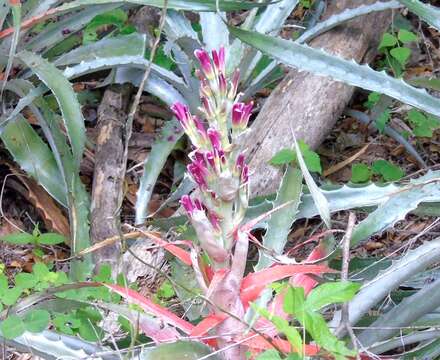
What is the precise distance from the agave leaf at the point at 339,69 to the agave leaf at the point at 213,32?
590 mm

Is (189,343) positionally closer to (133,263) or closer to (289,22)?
(133,263)

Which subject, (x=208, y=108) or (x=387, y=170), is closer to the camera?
(x=208, y=108)

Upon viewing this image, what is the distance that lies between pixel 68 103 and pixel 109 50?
0.31 m

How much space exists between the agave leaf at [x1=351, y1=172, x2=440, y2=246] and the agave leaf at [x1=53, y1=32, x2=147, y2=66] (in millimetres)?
1085

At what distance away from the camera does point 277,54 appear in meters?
1.82

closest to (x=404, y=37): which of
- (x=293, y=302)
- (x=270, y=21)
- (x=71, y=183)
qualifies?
(x=270, y=21)

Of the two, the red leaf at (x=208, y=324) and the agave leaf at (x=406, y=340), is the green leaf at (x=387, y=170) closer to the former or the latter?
the agave leaf at (x=406, y=340)

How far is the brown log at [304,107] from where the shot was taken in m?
2.23

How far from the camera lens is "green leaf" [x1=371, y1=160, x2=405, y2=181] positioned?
2.40 metres

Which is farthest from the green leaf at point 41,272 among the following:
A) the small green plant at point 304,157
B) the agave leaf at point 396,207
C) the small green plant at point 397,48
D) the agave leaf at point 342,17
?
the small green plant at point 397,48

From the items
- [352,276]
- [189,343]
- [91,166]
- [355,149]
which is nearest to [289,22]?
[355,149]

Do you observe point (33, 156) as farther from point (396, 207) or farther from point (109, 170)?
point (396, 207)

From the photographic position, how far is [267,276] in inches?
57.2

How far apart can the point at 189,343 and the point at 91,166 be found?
52.1 inches
